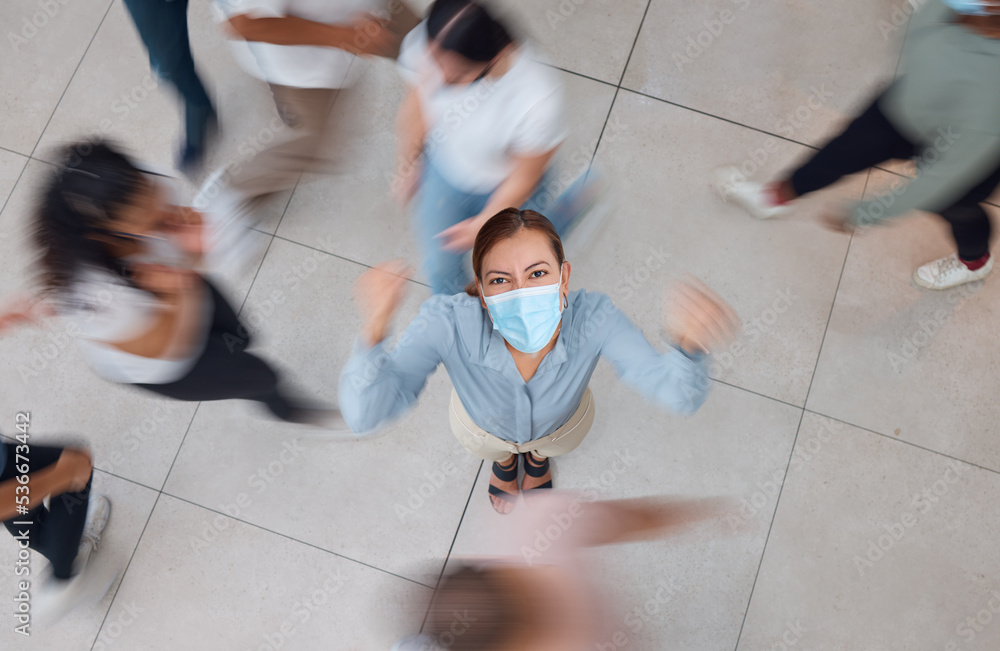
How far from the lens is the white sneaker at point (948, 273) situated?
9.53ft

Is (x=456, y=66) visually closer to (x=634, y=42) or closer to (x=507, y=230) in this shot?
(x=507, y=230)

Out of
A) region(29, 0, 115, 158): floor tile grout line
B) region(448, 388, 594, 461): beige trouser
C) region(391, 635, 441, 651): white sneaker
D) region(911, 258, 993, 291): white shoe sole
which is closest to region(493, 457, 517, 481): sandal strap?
region(448, 388, 594, 461): beige trouser

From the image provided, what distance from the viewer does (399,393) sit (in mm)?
1923

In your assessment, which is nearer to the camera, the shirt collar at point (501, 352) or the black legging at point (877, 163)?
the shirt collar at point (501, 352)

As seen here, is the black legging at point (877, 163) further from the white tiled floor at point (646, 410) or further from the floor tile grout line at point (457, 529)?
the floor tile grout line at point (457, 529)

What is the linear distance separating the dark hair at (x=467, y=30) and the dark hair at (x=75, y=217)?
1.01 m

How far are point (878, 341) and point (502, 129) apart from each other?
208cm

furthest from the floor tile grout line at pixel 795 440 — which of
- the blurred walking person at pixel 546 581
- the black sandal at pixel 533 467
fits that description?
the black sandal at pixel 533 467

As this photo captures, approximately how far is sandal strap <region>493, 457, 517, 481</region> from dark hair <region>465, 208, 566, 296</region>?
1.12 metres

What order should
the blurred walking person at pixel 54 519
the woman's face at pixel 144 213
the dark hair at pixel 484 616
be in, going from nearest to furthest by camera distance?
the woman's face at pixel 144 213
the dark hair at pixel 484 616
the blurred walking person at pixel 54 519

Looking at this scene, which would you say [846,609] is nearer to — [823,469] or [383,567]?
[823,469]

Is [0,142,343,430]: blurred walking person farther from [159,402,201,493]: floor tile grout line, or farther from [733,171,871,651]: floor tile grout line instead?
[733,171,871,651]: floor tile grout line

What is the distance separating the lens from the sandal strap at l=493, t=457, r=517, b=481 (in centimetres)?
273

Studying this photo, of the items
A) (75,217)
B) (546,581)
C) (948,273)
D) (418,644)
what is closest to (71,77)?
(75,217)
